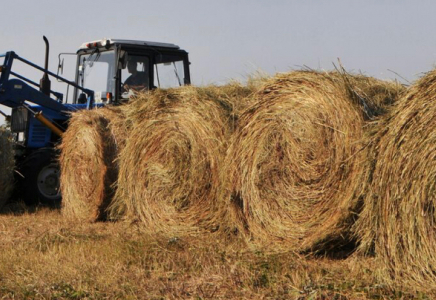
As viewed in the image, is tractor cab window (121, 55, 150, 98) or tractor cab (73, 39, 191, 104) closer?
tractor cab (73, 39, 191, 104)

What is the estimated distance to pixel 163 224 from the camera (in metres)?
7.63

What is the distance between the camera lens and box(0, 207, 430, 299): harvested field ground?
15.6 feet

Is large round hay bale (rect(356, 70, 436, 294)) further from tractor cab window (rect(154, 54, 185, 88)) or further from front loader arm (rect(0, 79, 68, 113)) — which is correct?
front loader arm (rect(0, 79, 68, 113))

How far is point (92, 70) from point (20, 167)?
201 centimetres

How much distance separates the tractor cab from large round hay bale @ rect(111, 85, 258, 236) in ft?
8.95

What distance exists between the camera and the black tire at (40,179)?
1075 centimetres

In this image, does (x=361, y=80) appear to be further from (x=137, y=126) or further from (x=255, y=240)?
(x=137, y=126)

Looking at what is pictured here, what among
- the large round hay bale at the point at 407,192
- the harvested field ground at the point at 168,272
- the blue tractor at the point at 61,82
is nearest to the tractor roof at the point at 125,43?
the blue tractor at the point at 61,82

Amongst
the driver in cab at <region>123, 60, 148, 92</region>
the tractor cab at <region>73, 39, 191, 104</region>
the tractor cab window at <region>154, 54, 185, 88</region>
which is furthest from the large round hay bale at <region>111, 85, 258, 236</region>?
the tractor cab window at <region>154, 54, 185, 88</region>

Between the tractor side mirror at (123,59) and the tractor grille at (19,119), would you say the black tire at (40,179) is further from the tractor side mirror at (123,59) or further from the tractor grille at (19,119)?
the tractor side mirror at (123,59)

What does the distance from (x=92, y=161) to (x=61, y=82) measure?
3.03 m

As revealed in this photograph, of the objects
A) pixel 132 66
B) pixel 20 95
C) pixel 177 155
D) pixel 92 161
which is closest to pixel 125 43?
pixel 132 66

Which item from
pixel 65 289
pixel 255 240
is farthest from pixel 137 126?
pixel 65 289

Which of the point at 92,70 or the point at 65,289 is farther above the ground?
the point at 92,70
